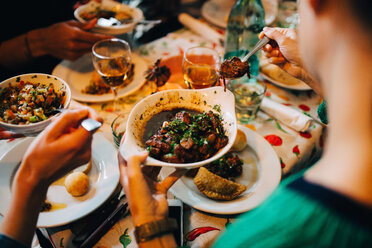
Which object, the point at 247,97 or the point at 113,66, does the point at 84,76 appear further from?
the point at 247,97

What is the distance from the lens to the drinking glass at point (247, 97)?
6.39ft

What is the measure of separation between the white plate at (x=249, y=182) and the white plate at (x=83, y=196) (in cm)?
33

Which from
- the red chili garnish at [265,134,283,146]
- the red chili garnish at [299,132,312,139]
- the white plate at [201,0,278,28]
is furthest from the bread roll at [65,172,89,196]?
the white plate at [201,0,278,28]

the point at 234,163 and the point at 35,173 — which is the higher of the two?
the point at 35,173

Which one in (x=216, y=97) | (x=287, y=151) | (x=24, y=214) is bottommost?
(x=287, y=151)

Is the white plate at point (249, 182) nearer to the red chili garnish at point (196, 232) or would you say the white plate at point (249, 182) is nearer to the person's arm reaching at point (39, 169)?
the red chili garnish at point (196, 232)

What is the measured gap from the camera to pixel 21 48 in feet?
8.11

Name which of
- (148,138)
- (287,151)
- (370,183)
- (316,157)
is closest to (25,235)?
(148,138)

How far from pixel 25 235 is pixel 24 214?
0.09 metres

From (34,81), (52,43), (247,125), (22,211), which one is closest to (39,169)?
(22,211)

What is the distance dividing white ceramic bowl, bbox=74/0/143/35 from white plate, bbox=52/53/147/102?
0.27 metres

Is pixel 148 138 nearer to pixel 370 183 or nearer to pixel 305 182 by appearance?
pixel 305 182

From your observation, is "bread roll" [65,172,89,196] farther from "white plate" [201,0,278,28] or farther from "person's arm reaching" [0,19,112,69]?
"white plate" [201,0,278,28]

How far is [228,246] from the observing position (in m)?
0.92
